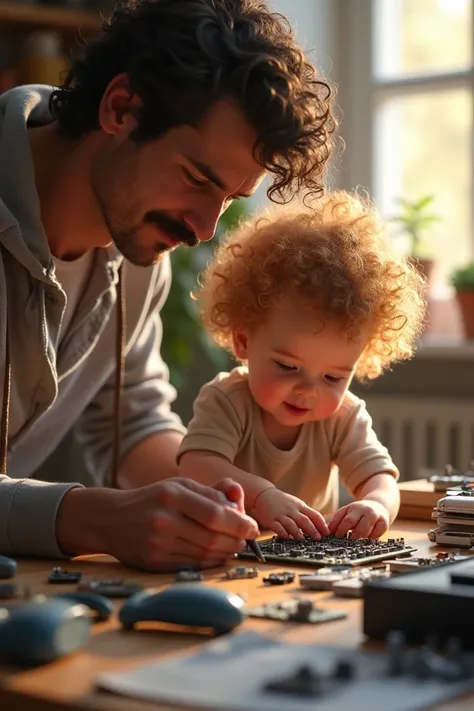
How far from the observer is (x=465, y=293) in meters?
3.29

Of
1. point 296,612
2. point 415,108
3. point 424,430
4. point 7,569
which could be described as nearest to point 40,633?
point 296,612

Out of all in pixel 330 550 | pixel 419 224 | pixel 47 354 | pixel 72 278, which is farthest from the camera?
pixel 419 224

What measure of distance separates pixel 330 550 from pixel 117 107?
2.39 feet

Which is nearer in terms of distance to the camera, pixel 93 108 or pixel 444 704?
pixel 444 704

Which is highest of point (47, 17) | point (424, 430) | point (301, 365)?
point (47, 17)

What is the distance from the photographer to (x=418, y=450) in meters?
3.36

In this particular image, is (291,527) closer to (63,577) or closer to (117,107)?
(63,577)

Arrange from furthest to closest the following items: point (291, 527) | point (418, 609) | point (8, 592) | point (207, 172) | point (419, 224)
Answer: point (419, 224) < point (207, 172) < point (291, 527) < point (8, 592) < point (418, 609)

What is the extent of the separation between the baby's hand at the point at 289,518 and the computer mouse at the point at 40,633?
1.73 feet

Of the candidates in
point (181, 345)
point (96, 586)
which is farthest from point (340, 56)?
point (96, 586)

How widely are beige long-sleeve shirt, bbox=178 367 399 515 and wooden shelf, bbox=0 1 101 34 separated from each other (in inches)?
81.1

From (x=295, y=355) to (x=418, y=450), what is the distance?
1.92m

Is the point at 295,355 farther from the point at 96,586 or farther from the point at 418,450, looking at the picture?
the point at 418,450

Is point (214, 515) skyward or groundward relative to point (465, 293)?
groundward
